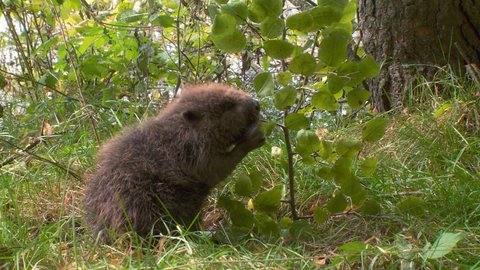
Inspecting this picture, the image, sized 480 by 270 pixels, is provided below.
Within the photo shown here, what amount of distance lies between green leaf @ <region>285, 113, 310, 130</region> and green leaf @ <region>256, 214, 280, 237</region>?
41cm

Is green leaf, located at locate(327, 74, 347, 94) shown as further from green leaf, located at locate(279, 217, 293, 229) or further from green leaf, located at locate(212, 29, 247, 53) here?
green leaf, located at locate(279, 217, 293, 229)

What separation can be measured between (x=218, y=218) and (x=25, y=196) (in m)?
1.06

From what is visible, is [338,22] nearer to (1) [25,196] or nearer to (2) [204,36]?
(1) [25,196]

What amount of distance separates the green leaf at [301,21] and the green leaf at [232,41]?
0.20 m

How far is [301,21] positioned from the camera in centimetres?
279

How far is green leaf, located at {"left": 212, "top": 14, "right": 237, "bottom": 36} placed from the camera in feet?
9.10

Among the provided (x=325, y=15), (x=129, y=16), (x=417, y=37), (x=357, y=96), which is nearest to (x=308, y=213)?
(x=357, y=96)

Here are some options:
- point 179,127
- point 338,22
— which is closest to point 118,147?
point 179,127

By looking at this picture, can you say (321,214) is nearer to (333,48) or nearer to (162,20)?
(333,48)

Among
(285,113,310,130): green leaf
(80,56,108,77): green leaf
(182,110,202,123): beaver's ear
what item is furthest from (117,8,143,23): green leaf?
(285,113,310,130): green leaf

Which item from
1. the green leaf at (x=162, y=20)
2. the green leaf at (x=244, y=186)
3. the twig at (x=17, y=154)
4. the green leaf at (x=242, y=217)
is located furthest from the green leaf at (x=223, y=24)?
the twig at (x=17, y=154)

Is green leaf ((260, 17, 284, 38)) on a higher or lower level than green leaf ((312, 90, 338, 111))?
higher

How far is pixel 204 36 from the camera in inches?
203

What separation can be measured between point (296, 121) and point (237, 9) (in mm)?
535
